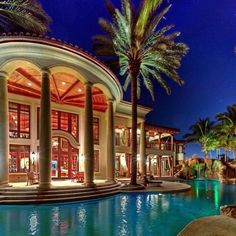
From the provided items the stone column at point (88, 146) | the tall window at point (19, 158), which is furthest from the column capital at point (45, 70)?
the tall window at point (19, 158)

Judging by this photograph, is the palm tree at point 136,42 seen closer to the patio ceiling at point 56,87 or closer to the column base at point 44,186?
the patio ceiling at point 56,87

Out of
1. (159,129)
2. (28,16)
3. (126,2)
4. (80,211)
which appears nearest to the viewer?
(80,211)

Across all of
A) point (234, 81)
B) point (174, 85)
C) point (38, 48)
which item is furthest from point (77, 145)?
point (234, 81)

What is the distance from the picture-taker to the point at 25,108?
23469mm

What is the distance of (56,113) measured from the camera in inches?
1022

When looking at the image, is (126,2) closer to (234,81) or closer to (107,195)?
(107,195)

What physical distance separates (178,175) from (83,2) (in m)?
75.0

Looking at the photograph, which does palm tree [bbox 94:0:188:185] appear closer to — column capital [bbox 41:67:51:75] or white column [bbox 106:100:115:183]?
white column [bbox 106:100:115:183]

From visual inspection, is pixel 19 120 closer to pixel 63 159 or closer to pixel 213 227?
pixel 63 159

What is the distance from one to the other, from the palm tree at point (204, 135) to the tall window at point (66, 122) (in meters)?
34.2

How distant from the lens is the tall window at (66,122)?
84.9 feet

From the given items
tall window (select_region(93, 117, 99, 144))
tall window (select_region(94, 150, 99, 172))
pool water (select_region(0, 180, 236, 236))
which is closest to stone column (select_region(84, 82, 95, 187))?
pool water (select_region(0, 180, 236, 236))

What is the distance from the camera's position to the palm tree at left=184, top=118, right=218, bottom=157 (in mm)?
55719

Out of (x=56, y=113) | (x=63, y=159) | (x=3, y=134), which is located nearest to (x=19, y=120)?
(x=56, y=113)
